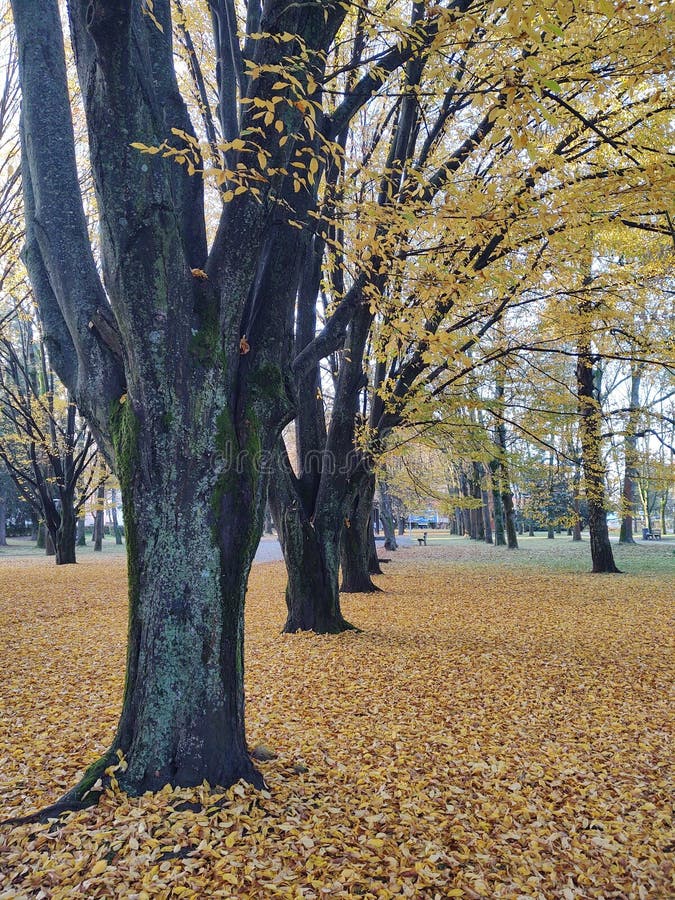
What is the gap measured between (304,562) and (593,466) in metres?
7.40

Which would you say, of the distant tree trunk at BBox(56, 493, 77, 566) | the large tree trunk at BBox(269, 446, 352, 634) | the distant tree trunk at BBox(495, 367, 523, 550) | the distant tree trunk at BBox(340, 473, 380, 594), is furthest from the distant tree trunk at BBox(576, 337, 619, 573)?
the distant tree trunk at BBox(56, 493, 77, 566)

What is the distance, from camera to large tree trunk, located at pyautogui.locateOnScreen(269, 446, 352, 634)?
7.10 m

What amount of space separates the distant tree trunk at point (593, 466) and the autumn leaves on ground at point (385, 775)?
5710 millimetres

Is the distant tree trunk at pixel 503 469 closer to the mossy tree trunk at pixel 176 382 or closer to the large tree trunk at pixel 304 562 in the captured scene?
the large tree trunk at pixel 304 562

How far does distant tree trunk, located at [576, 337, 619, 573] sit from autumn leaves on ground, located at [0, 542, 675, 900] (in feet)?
18.7

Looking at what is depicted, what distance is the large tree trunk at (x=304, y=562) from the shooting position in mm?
7102

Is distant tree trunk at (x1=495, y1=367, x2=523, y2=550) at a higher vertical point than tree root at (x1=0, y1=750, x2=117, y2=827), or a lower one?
higher

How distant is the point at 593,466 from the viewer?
38.0ft

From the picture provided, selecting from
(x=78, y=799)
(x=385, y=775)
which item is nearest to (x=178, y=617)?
(x=78, y=799)

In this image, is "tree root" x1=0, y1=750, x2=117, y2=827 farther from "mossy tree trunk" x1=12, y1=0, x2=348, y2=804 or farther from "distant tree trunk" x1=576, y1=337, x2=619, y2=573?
"distant tree trunk" x1=576, y1=337, x2=619, y2=573

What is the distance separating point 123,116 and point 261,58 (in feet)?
2.79

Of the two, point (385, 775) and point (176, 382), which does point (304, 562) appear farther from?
point (176, 382)

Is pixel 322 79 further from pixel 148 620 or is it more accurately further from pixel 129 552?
pixel 148 620

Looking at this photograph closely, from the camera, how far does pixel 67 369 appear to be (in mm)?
3566
